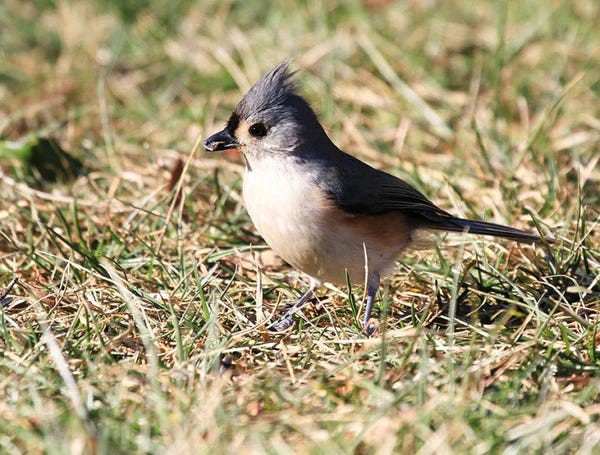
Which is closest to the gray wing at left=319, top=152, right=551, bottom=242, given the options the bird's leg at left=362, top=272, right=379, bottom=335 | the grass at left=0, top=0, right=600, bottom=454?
the grass at left=0, top=0, right=600, bottom=454

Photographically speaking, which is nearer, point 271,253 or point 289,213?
point 289,213

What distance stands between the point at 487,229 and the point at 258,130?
103cm

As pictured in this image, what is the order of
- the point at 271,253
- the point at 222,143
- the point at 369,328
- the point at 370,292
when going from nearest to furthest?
the point at 369,328 < the point at 370,292 < the point at 222,143 < the point at 271,253

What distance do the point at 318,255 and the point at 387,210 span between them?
16.7 inches

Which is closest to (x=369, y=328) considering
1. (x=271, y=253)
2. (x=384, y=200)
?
(x=384, y=200)

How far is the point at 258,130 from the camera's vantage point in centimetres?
364

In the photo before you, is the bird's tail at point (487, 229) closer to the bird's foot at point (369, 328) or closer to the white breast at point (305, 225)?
the white breast at point (305, 225)

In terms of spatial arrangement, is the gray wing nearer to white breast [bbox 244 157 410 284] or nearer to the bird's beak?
white breast [bbox 244 157 410 284]

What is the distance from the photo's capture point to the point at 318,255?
11.3ft

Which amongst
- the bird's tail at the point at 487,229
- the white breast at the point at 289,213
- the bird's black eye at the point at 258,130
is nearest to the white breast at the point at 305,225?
the white breast at the point at 289,213

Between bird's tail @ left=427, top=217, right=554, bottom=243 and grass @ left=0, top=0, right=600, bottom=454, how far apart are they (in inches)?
3.7

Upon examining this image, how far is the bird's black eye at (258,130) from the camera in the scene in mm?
3631

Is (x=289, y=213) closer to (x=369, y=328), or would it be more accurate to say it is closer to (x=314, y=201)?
(x=314, y=201)

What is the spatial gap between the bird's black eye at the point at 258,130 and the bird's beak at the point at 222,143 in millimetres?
88
